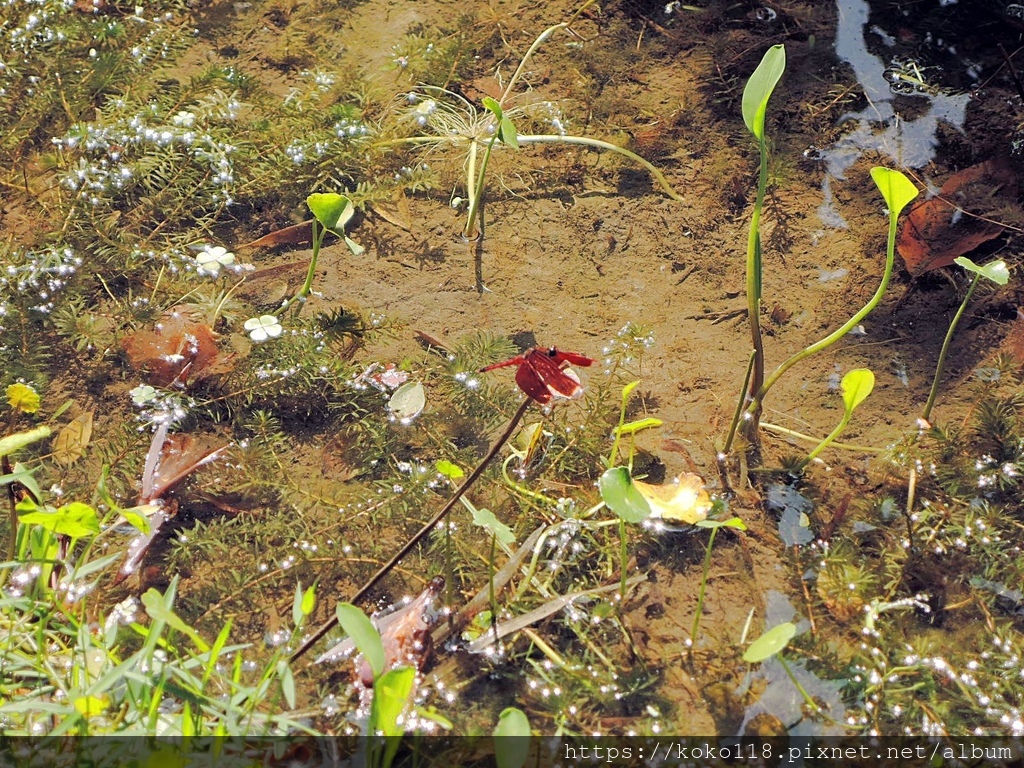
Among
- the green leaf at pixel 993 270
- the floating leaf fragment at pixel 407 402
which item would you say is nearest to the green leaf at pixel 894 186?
the green leaf at pixel 993 270

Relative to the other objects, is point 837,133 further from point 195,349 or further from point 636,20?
point 195,349

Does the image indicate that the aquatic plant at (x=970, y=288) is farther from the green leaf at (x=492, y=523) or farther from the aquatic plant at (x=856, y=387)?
the green leaf at (x=492, y=523)

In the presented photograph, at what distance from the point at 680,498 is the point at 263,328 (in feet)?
4.39

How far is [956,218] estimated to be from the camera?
8.63 ft

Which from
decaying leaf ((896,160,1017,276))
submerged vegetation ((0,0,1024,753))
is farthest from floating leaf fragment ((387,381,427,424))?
decaying leaf ((896,160,1017,276))

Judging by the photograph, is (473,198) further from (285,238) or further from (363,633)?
(363,633)

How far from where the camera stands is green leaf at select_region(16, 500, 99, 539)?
5.66 ft

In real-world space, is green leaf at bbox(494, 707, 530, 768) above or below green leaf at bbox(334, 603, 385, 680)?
below

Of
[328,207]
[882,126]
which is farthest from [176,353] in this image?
[882,126]

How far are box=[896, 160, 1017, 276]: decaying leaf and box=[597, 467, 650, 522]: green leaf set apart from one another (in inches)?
54.2

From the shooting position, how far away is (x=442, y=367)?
8.07 ft

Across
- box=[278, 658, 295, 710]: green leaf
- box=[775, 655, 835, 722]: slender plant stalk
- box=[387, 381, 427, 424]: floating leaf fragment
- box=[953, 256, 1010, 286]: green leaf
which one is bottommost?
box=[775, 655, 835, 722]: slender plant stalk

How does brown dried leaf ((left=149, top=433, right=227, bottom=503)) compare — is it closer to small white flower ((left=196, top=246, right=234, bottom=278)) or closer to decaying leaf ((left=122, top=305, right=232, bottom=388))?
decaying leaf ((left=122, top=305, right=232, bottom=388))

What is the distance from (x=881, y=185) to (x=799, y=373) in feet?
2.10
